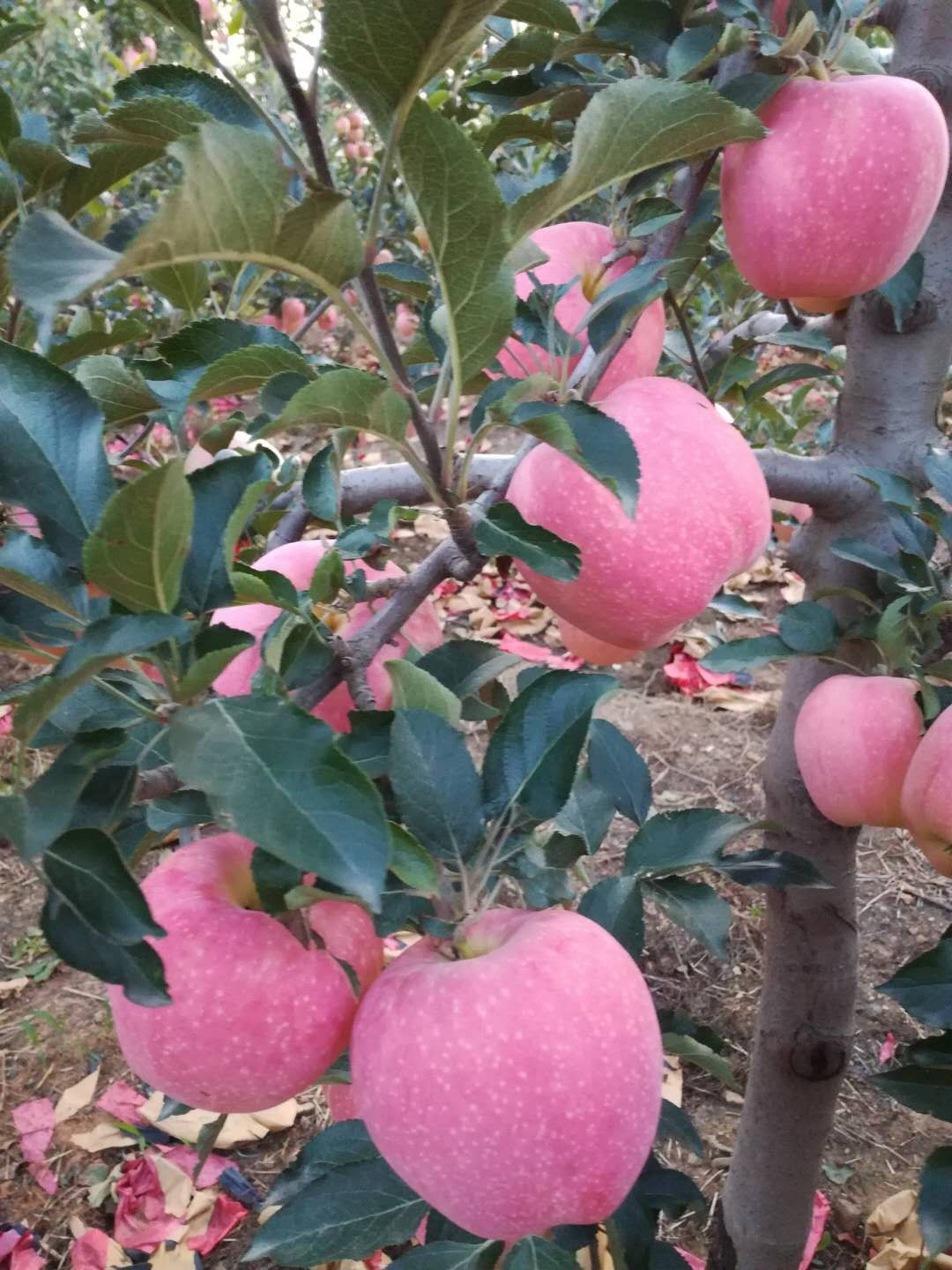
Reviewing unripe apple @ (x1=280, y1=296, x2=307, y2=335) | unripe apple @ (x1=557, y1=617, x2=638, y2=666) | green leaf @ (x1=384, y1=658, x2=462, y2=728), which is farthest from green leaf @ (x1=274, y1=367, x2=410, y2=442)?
unripe apple @ (x1=280, y1=296, x2=307, y2=335)

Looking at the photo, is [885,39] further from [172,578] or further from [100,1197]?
[100,1197]

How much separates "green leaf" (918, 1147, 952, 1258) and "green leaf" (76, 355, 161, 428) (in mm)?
776

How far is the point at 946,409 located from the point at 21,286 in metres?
1.46

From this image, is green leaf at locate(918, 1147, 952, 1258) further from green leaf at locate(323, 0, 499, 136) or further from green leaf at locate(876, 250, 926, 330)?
green leaf at locate(323, 0, 499, 136)

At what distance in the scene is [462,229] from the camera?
43 centimetres

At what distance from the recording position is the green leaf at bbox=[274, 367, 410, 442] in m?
0.43

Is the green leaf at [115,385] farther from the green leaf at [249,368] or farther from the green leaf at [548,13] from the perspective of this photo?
the green leaf at [548,13]

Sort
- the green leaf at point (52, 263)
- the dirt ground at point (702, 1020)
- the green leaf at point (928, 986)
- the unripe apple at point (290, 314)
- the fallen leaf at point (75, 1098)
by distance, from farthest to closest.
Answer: the unripe apple at point (290, 314) → the fallen leaf at point (75, 1098) → the dirt ground at point (702, 1020) → the green leaf at point (928, 986) → the green leaf at point (52, 263)

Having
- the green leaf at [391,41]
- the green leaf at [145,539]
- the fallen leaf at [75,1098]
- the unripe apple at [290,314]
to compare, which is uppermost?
the green leaf at [391,41]

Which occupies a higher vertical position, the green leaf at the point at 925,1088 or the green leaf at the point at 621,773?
the green leaf at the point at 621,773

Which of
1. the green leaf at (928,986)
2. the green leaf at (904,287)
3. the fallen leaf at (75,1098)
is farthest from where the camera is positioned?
the fallen leaf at (75,1098)

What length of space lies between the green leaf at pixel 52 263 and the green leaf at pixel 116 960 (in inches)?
9.0

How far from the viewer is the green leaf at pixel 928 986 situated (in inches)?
29.2

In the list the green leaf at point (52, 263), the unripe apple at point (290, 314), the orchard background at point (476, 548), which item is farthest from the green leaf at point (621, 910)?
the unripe apple at point (290, 314)
